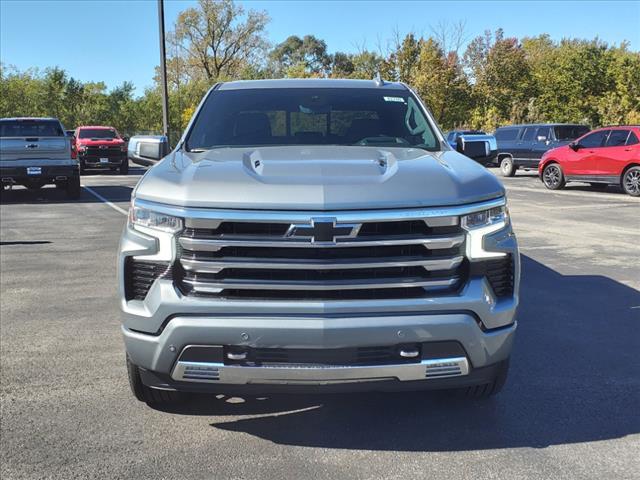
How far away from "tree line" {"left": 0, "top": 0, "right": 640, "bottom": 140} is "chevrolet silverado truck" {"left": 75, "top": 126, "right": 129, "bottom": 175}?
11267mm

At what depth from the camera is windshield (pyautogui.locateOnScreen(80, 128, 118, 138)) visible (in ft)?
83.3

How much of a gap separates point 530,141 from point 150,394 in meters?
21.0

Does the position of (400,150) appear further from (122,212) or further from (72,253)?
(122,212)

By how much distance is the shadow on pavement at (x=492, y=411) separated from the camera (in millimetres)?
3352

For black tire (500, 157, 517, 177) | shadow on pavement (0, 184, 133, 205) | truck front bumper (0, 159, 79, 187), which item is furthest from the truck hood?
black tire (500, 157, 517, 177)

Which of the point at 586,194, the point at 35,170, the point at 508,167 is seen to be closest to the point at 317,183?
the point at 35,170

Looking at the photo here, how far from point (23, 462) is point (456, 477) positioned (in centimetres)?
214

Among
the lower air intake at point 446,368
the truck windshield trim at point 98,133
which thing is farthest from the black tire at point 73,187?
the lower air intake at point 446,368

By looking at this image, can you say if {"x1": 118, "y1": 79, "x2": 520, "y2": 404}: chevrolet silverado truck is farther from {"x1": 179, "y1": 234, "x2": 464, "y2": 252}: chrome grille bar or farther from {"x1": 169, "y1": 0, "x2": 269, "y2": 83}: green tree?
{"x1": 169, "y1": 0, "x2": 269, "y2": 83}: green tree

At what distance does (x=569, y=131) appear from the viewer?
21875 millimetres

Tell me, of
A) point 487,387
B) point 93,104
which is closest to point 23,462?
point 487,387

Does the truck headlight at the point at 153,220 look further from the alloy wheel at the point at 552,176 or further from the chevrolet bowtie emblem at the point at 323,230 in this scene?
the alloy wheel at the point at 552,176

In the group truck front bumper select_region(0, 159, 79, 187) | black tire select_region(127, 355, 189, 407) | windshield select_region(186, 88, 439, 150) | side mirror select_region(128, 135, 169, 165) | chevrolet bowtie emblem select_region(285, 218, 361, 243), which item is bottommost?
black tire select_region(127, 355, 189, 407)

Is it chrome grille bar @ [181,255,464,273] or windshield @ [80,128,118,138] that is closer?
chrome grille bar @ [181,255,464,273]
